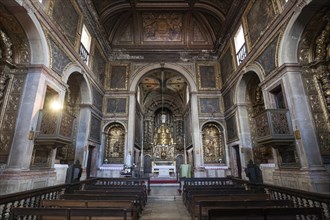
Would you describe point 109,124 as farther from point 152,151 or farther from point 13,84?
point 152,151

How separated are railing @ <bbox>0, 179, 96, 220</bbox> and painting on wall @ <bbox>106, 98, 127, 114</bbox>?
7.28 m

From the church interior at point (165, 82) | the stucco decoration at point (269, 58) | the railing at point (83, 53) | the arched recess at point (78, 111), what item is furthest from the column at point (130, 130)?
the stucco decoration at point (269, 58)

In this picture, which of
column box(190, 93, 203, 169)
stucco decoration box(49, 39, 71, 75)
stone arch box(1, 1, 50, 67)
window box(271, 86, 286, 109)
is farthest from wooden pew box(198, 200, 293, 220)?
column box(190, 93, 203, 169)

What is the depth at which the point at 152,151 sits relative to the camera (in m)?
23.2

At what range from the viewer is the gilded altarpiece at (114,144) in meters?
13.0

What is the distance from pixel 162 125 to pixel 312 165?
61.1 feet

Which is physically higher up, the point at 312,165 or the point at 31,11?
the point at 31,11

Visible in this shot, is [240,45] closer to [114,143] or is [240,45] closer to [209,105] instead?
[209,105]

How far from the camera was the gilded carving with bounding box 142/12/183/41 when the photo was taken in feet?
48.4

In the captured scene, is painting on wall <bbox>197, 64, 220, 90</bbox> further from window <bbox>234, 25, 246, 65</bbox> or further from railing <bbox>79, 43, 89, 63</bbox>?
railing <bbox>79, 43, 89, 63</bbox>

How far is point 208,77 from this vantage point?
14648 mm

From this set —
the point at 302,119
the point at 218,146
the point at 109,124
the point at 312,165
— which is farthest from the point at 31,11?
the point at 218,146

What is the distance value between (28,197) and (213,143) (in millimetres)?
11411

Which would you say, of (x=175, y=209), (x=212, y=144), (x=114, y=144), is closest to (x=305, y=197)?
(x=175, y=209)
